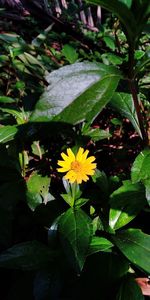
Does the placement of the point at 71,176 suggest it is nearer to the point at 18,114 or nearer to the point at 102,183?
the point at 102,183

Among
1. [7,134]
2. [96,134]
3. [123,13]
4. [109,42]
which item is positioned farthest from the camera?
[109,42]

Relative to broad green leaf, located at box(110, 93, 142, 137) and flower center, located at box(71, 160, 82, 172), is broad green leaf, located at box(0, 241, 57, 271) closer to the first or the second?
flower center, located at box(71, 160, 82, 172)

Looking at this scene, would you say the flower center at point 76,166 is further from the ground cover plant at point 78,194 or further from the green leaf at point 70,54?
the green leaf at point 70,54

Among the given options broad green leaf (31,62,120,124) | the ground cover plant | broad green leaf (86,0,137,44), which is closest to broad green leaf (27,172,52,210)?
the ground cover plant

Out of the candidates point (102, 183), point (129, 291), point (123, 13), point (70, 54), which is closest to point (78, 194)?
point (102, 183)

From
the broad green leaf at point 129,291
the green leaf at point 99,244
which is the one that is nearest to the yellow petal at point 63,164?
the green leaf at point 99,244

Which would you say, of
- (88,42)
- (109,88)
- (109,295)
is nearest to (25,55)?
(88,42)
